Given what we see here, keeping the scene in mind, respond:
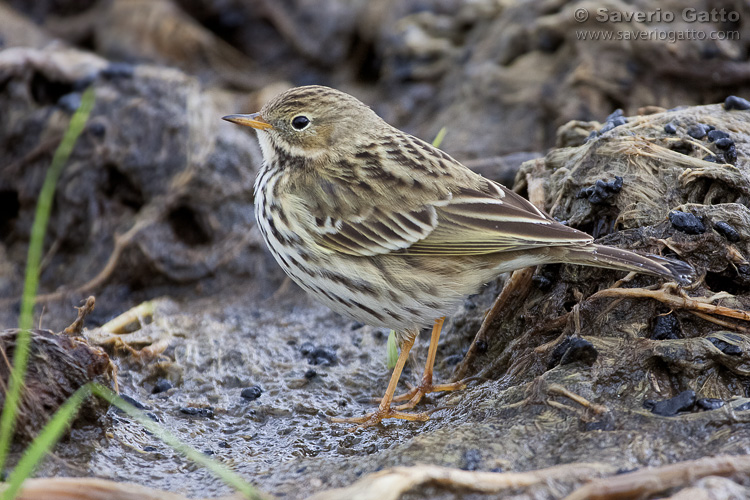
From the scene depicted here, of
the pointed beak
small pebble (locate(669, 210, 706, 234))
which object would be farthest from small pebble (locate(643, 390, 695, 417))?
the pointed beak

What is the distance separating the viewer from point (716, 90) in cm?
867

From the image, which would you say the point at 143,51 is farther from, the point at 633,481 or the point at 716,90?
the point at 633,481

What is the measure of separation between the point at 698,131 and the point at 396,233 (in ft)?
7.91

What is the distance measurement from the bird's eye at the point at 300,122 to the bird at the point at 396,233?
0.04 metres

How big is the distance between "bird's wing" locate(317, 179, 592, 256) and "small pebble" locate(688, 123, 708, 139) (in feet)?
4.76

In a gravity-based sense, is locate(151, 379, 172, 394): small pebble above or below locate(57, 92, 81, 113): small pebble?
below

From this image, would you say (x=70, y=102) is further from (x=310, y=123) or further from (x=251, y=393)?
(x=251, y=393)

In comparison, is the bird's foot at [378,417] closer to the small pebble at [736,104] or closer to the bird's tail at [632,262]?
the bird's tail at [632,262]

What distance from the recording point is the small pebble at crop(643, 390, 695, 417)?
433 cm

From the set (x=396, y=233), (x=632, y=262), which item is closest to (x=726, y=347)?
(x=632, y=262)

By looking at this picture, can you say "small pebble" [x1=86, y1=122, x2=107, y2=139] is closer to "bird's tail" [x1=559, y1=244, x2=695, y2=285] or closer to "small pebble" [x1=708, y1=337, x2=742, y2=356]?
"bird's tail" [x1=559, y1=244, x2=695, y2=285]

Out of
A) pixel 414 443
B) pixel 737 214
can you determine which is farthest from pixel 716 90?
pixel 414 443

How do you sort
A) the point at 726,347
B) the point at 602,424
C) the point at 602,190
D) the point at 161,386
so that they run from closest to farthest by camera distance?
the point at 602,424 → the point at 726,347 → the point at 602,190 → the point at 161,386

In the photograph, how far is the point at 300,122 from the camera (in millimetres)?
5832
